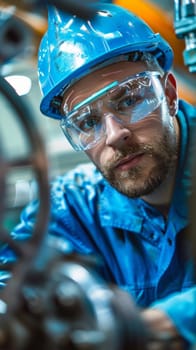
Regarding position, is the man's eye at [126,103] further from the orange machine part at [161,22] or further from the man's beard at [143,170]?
the orange machine part at [161,22]

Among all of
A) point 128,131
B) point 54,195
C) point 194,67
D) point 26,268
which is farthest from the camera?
point 54,195

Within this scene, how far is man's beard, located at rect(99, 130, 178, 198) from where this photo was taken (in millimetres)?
1207

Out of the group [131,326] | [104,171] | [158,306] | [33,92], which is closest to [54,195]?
[104,171]

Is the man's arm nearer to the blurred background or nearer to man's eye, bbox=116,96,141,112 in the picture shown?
the blurred background

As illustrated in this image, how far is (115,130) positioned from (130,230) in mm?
285

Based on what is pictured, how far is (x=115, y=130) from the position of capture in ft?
3.70

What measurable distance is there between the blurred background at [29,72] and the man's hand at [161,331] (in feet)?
0.57

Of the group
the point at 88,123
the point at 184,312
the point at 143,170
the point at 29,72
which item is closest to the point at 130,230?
the point at 143,170

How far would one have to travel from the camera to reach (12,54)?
0.52 m

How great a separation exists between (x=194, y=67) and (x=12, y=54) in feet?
1.78

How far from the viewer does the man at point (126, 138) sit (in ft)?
3.84

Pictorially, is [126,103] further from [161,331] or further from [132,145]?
[161,331]

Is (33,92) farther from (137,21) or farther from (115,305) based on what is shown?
(115,305)

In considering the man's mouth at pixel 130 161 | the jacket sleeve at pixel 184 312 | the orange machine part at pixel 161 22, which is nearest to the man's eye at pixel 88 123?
the man's mouth at pixel 130 161
